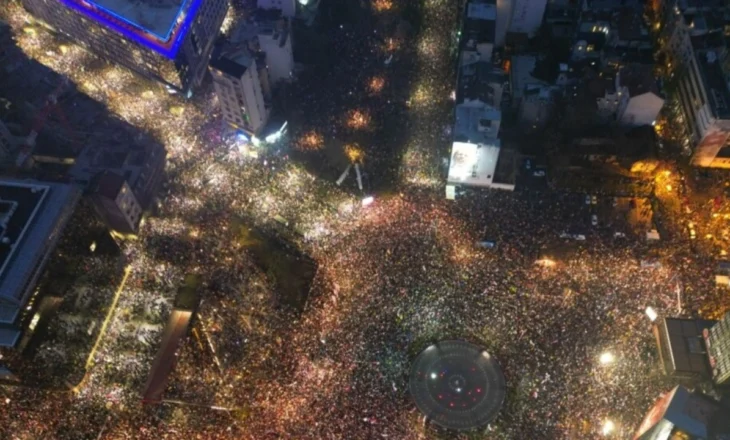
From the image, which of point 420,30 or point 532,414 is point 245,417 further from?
point 420,30

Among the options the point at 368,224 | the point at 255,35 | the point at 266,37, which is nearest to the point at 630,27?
the point at 368,224

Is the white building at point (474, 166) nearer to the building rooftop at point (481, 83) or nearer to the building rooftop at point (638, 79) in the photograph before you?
the building rooftop at point (481, 83)

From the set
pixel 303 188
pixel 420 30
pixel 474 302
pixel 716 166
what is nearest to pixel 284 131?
pixel 303 188

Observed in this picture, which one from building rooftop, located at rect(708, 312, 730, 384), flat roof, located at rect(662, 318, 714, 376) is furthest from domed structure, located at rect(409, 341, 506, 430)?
building rooftop, located at rect(708, 312, 730, 384)

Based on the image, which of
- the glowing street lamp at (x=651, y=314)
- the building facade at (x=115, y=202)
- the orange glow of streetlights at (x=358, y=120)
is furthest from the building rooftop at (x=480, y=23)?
the building facade at (x=115, y=202)

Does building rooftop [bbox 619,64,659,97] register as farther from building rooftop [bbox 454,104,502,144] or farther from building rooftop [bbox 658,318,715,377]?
building rooftop [bbox 658,318,715,377]

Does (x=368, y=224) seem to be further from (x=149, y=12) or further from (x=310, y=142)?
(x=149, y=12)
